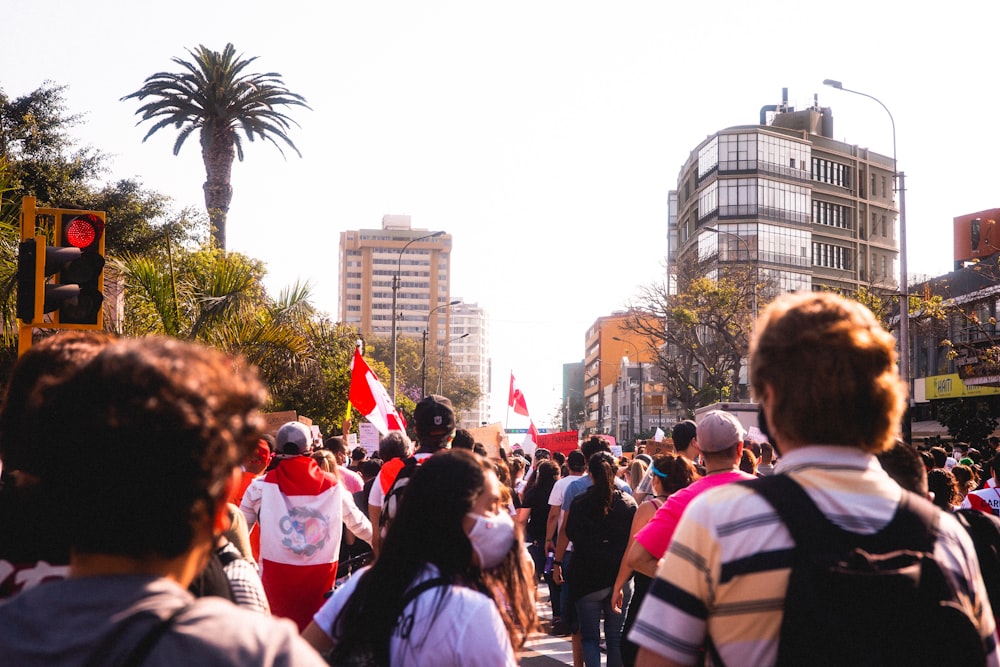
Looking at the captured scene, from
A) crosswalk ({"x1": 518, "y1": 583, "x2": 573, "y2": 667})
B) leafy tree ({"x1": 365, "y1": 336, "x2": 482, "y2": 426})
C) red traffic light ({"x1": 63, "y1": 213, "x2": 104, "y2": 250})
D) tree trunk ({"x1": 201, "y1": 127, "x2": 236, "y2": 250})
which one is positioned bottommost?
crosswalk ({"x1": 518, "y1": 583, "x2": 573, "y2": 667})

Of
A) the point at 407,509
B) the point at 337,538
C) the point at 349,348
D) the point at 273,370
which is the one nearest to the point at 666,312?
the point at 349,348

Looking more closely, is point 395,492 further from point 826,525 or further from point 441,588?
point 826,525

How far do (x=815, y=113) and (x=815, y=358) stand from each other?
86204mm

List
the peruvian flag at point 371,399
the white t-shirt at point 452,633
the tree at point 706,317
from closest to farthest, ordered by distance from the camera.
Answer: the white t-shirt at point 452,633 → the peruvian flag at point 371,399 → the tree at point 706,317

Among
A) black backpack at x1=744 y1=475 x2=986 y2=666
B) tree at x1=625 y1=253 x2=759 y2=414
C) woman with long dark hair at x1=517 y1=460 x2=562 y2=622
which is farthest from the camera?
tree at x1=625 y1=253 x2=759 y2=414

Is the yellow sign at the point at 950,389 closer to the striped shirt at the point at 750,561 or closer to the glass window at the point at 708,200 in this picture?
the glass window at the point at 708,200

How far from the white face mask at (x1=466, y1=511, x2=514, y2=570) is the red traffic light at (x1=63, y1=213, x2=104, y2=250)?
241 inches

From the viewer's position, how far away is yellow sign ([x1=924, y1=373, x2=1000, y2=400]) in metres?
46.2

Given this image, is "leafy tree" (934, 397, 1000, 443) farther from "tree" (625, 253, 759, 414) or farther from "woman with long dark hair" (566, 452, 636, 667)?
"woman with long dark hair" (566, 452, 636, 667)

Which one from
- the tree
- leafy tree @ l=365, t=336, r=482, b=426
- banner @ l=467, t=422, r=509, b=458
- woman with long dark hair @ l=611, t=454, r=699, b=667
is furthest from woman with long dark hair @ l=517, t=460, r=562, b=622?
leafy tree @ l=365, t=336, r=482, b=426

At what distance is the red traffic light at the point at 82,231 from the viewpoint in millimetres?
8531

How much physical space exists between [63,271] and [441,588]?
6.22 m

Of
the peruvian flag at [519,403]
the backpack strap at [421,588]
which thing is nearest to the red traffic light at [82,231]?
the backpack strap at [421,588]

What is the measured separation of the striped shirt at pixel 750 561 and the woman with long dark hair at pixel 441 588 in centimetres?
69
